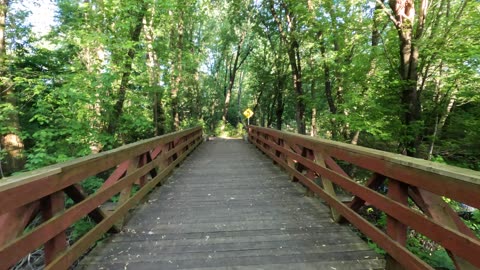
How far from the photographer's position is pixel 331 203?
374 centimetres

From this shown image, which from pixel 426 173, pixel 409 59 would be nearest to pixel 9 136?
pixel 426 173

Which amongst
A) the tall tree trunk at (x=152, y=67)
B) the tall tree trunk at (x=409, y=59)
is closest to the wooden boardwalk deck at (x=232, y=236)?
the tall tree trunk at (x=409, y=59)

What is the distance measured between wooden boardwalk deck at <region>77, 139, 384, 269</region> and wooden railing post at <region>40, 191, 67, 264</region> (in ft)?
1.65

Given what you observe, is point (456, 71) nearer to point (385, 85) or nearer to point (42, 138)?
point (385, 85)

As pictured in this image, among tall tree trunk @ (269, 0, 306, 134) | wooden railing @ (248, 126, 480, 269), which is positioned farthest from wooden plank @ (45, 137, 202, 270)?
tall tree trunk @ (269, 0, 306, 134)

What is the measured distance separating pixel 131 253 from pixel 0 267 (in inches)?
54.4

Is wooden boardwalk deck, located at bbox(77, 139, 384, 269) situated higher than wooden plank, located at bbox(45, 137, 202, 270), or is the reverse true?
wooden plank, located at bbox(45, 137, 202, 270)

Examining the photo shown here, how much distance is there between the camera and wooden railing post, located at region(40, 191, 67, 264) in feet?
7.28

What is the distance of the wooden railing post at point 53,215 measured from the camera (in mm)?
2219

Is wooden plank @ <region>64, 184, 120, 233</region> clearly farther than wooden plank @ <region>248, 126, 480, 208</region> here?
Yes

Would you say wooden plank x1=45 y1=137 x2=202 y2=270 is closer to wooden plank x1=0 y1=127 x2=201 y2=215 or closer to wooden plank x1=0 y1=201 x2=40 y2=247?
Result: wooden plank x1=0 y1=201 x2=40 y2=247

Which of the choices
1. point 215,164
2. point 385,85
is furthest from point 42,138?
point 385,85

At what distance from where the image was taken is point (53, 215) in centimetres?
225

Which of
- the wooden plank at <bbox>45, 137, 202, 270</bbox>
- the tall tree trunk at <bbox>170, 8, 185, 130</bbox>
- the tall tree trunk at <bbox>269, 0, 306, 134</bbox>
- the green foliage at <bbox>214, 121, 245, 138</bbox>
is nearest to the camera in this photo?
the wooden plank at <bbox>45, 137, 202, 270</bbox>
